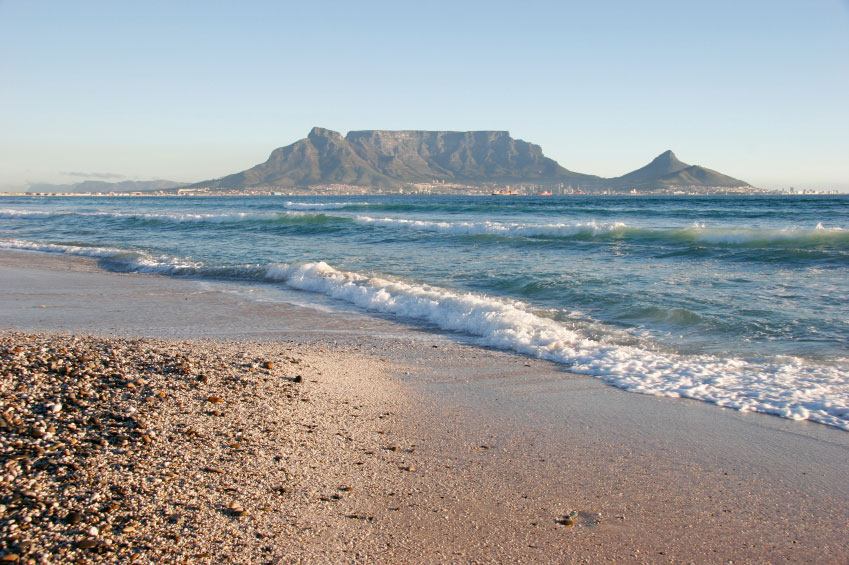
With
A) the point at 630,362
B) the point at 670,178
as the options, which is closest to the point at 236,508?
the point at 630,362

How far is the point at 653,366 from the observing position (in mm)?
6199

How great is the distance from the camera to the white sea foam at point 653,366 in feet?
16.6

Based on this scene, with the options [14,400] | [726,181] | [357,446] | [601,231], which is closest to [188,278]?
[14,400]

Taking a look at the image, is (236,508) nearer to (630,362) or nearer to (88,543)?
(88,543)

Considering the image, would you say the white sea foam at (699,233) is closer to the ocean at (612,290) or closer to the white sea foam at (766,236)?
the white sea foam at (766,236)

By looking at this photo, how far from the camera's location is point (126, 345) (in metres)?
6.33

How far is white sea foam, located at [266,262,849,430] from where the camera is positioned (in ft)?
16.6

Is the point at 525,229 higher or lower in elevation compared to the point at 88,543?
higher

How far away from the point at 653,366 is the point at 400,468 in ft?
12.0

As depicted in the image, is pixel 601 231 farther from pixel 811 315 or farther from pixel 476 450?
pixel 476 450

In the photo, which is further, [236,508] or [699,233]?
[699,233]

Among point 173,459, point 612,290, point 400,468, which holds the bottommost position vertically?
point 400,468

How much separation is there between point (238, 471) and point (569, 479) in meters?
2.12

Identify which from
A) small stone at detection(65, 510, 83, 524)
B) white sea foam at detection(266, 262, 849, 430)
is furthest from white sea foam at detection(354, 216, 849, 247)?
small stone at detection(65, 510, 83, 524)
